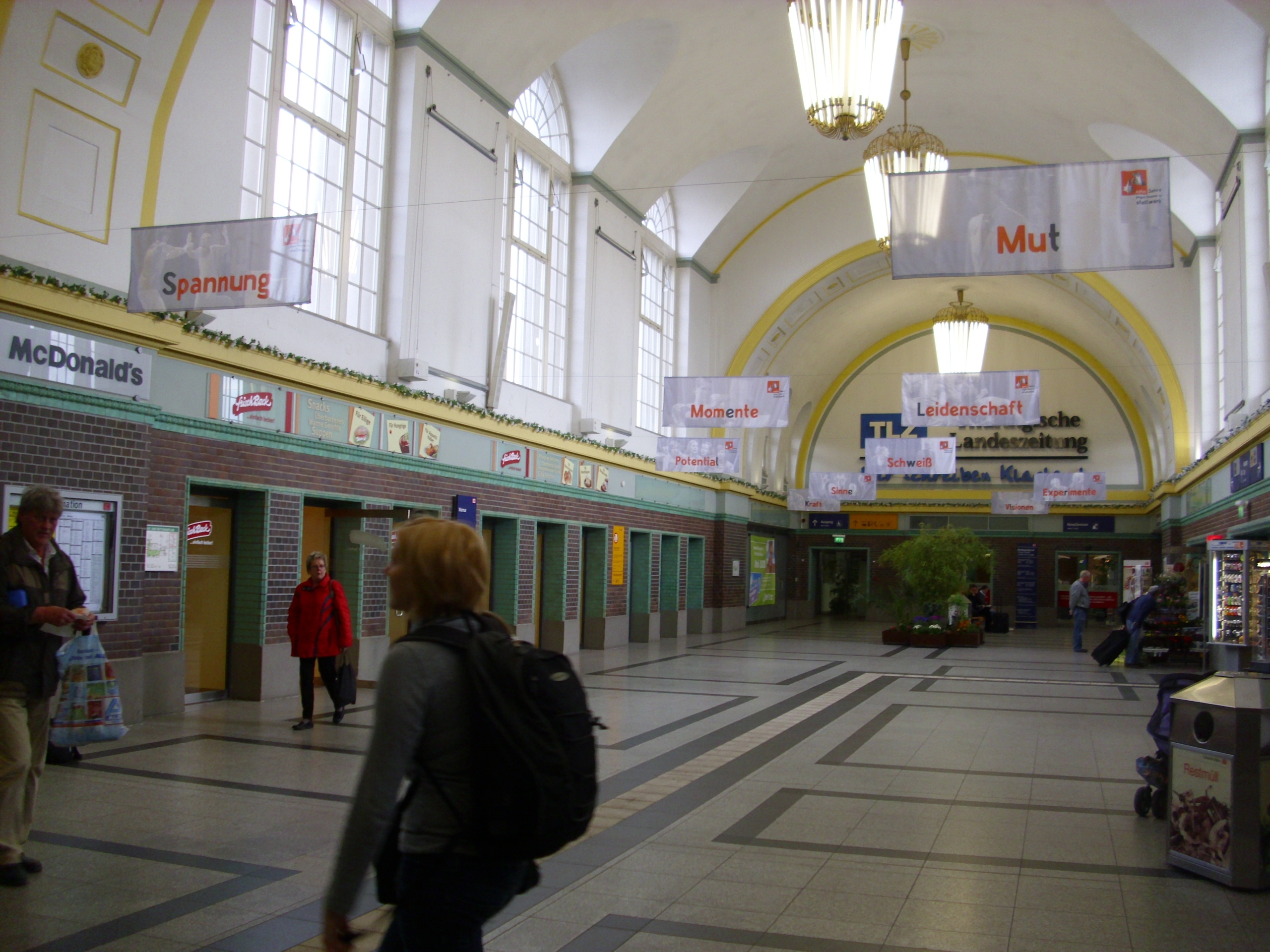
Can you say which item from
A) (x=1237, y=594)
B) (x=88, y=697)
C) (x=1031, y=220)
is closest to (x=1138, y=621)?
(x=1237, y=594)

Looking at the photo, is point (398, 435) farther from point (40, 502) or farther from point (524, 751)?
point (524, 751)

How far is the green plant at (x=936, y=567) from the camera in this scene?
21.3 m

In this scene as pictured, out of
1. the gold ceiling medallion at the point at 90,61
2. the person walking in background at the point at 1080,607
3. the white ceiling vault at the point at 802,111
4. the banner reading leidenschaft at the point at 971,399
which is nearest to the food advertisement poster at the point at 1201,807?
the gold ceiling medallion at the point at 90,61

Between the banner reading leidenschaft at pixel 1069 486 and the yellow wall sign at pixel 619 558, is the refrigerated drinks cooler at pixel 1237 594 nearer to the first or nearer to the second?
the banner reading leidenschaft at pixel 1069 486

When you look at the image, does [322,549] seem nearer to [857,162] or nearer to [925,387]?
[925,387]

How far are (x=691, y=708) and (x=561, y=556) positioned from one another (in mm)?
6844

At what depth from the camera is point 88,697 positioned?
523 centimetres

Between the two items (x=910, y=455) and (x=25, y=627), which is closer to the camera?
(x=25, y=627)

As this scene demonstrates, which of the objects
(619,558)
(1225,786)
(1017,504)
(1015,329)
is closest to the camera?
(1225,786)

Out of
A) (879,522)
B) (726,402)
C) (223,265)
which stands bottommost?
(879,522)

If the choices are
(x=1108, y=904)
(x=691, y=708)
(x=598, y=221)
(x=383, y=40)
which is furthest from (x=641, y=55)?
(x=1108, y=904)

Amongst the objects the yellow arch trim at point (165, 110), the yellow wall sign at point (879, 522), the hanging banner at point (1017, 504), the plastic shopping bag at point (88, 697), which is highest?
the yellow arch trim at point (165, 110)

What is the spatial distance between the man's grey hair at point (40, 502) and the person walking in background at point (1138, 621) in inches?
519

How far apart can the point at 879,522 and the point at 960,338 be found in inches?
527
